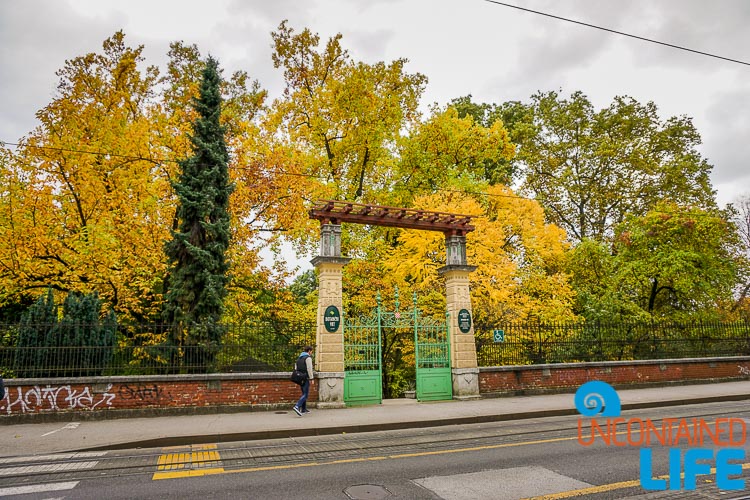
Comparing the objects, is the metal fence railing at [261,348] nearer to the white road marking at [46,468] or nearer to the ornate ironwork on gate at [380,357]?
the ornate ironwork on gate at [380,357]

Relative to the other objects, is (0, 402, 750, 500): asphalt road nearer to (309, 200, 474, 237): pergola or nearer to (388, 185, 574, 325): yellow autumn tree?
(309, 200, 474, 237): pergola

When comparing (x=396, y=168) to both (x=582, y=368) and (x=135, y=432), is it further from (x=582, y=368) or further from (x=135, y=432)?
(x=135, y=432)

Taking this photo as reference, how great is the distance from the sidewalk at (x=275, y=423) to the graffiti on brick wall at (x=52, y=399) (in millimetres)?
417

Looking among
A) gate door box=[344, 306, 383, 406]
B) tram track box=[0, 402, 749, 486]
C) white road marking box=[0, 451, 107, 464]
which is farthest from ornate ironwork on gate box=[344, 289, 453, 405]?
white road marking box=[0, 451, 107, 464]

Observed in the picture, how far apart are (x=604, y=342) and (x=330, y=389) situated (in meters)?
10.5

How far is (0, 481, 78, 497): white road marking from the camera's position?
5.98m

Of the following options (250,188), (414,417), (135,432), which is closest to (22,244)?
(250,188)

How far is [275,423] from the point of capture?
10867 mm

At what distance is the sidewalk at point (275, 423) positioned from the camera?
9203 mm

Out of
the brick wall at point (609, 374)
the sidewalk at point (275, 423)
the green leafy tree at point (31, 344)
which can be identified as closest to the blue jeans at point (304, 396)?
the sidewalk at point (275, 423)

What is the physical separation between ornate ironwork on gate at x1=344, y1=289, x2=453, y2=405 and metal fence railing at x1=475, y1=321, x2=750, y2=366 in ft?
6.21

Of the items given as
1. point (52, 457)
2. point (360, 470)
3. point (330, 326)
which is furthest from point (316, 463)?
point (330, 326)

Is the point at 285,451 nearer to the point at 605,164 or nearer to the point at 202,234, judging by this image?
the point at 202,234

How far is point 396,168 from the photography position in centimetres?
2659
